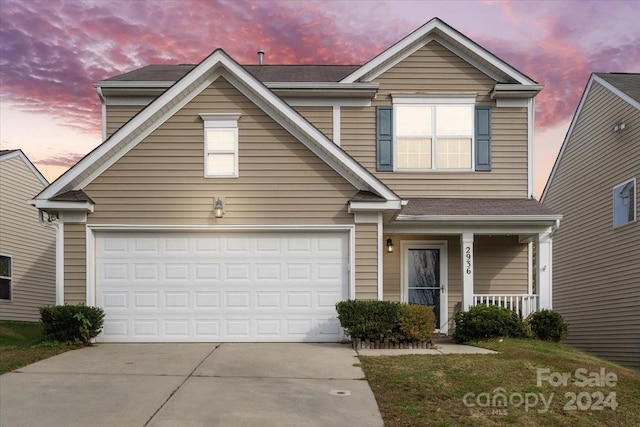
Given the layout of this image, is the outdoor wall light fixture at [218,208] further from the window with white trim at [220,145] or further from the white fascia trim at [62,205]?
the white fascia trim at [62,205]

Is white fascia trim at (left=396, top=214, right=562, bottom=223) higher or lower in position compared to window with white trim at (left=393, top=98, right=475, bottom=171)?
lower

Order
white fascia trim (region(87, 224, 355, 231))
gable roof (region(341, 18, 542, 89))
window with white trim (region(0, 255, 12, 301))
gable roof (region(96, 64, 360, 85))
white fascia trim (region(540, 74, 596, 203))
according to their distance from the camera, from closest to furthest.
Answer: white fascia trim (region(87, 224, 355, 231)), gable roof (region(341, 18, 542, 89)), gable roof (region(96, 64, 360, 85)), white fascia trim (region(540, 74, 596, 203)), window with white trim (region(0, 255, 12, 301))

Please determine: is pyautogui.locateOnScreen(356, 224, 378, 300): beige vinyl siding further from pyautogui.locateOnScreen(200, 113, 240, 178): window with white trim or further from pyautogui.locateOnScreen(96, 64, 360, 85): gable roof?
pyautogui.locateOnScreen(96, 64, 360, 85): gable roof

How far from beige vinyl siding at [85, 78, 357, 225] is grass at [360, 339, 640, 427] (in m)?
3.73

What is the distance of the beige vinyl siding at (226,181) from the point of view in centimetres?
1262

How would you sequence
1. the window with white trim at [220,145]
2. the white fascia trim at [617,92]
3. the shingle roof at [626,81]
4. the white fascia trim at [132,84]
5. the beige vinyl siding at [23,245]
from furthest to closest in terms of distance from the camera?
the beige vinyl siding at [23,245], the shingle roof at [626,81], the white fascia trim at [617,92], the white fascia trim at [132,84], the window with white trim at [220,145]

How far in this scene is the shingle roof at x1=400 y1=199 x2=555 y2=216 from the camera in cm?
1375

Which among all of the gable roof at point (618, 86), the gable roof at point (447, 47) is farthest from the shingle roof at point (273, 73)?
the gable roof at point (618, 86)

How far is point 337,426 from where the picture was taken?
6828 mm

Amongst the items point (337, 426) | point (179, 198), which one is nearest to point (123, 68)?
point (179, 198)

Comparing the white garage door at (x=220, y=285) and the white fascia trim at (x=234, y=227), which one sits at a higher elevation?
the white fascia trim at (x=234, y=227)

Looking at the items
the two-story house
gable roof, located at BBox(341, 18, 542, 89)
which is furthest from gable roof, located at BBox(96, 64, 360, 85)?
A: the two-story house

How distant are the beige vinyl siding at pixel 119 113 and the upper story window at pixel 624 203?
12.7m

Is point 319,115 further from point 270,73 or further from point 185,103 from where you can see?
point 185,103
